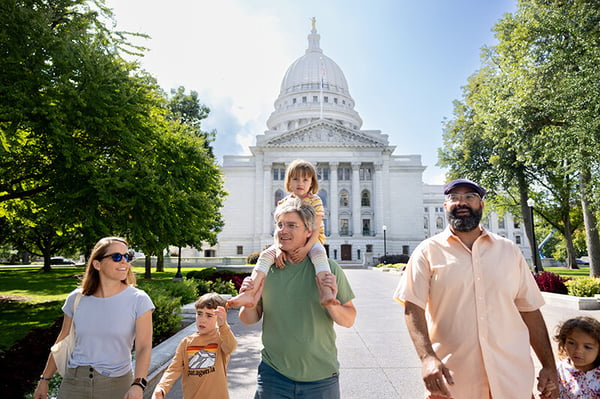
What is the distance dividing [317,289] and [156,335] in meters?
6.73

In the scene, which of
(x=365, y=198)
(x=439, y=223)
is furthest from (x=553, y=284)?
(x=439, y=223)

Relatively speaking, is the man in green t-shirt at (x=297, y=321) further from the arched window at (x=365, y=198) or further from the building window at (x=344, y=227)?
the arched window at (x=365, y=198)

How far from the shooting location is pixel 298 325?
Result: 289cm

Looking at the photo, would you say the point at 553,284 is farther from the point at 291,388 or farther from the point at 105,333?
the point at 105,333

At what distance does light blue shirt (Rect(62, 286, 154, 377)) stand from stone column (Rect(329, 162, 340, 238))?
2238 inches

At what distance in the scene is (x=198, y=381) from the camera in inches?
147

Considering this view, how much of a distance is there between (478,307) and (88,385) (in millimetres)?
3399

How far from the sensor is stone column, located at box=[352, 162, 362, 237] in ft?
199

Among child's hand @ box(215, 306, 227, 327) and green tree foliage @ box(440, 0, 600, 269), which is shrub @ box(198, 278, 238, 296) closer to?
child's hand @ box(215, 306, 227, 327)

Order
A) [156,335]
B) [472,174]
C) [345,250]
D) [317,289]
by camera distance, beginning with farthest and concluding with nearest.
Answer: [345,250] → [472,174] → [156,335] → [317,289]

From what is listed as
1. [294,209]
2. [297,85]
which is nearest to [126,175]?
[294,209]

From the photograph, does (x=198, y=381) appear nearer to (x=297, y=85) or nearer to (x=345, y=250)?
(x=345, y=250)

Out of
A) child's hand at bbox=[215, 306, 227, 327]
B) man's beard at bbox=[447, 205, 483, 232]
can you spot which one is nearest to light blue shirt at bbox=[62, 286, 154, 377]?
child's hand at bbox=[215, 306, 227, 327]

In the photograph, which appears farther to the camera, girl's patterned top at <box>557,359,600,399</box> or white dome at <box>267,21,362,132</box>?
white dome at <box>267,21,362,132</box>
